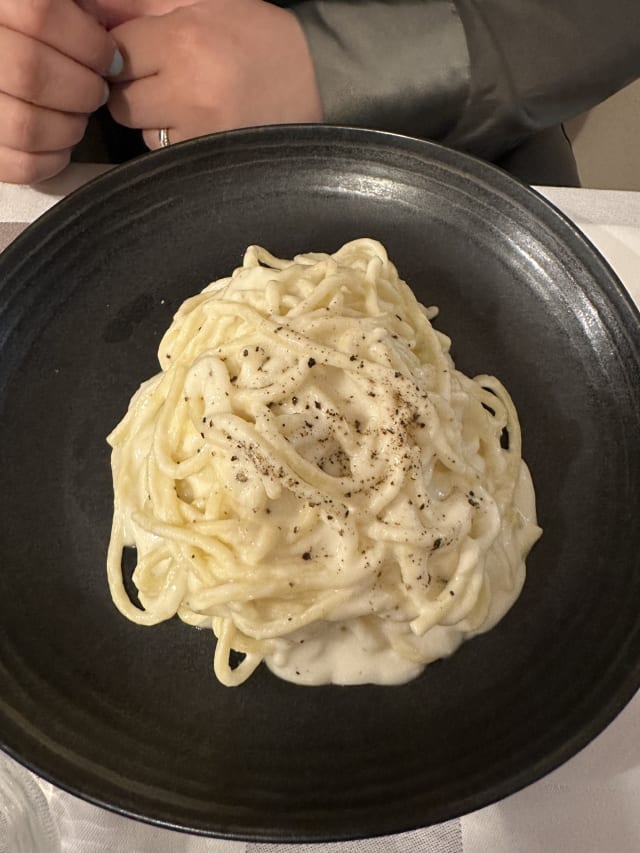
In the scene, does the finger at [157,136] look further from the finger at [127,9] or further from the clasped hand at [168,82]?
the finger at [127,9]

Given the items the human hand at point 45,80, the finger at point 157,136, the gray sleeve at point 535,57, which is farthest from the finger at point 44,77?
the gray sleeve at point 535,57

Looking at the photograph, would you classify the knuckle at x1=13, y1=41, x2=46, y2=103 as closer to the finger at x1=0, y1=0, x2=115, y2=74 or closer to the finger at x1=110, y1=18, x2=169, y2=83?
the finger at x1=0, y1=0, x2=115, y2=74

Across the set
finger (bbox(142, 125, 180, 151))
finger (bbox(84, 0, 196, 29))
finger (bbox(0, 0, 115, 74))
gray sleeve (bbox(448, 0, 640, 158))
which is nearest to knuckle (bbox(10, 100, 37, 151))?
finger (bbox(0, 0, 115, 74))

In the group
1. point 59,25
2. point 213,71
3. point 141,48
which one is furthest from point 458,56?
point 59,25

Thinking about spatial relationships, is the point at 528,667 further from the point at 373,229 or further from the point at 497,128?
the point at 497,128

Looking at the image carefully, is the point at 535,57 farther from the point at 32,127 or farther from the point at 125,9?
the point at 32,127
